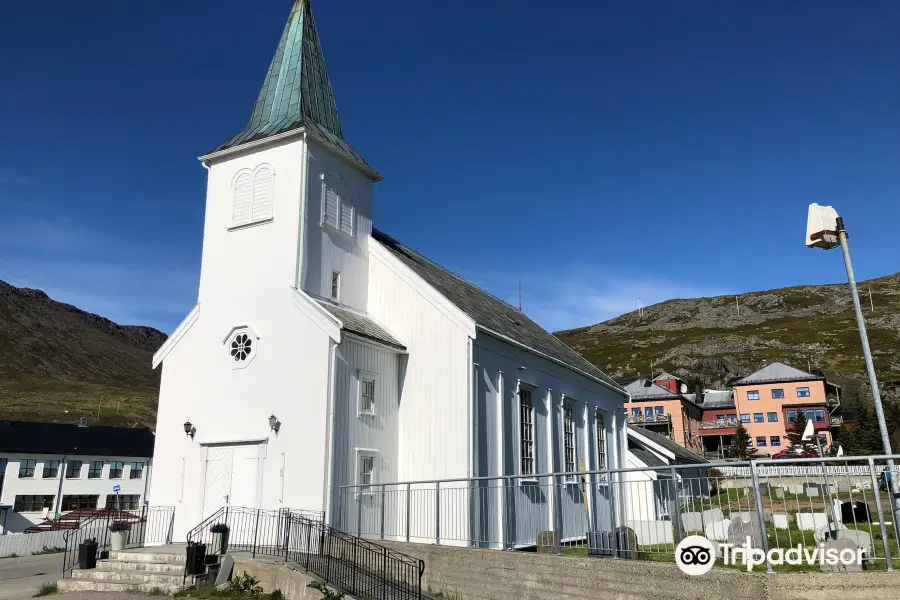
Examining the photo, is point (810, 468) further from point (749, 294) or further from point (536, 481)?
point (749, 294)

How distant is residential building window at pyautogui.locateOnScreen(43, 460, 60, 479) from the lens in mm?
→ 53062

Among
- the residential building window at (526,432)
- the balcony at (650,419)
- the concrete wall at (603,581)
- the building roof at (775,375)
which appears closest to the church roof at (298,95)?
the residential building window at (526,432)

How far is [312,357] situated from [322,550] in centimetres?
521

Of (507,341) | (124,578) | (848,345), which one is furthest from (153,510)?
(848,345)

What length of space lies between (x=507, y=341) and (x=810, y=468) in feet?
39.3

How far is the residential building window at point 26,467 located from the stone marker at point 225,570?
45989 mm

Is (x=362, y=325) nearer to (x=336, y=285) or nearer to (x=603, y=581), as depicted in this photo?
(x=336, y=285)

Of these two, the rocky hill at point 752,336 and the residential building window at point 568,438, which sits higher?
the rocky hill at point 752,336

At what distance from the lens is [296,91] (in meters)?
23.0

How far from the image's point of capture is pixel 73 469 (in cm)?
5478

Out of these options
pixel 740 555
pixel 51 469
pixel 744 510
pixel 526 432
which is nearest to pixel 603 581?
pixel 740 555

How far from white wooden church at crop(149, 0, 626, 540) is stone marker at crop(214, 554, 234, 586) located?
257cm

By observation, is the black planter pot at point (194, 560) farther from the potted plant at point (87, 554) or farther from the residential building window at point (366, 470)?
the residential building window at point (366, 470)

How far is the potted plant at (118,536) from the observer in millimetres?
17031
